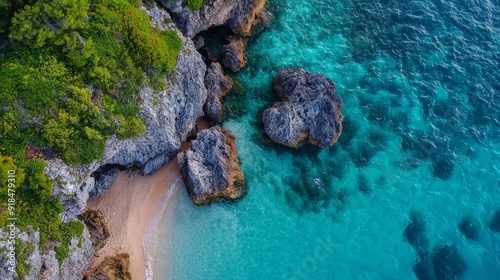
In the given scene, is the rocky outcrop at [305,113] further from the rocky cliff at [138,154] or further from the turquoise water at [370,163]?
the rocky cliff at [138,154]

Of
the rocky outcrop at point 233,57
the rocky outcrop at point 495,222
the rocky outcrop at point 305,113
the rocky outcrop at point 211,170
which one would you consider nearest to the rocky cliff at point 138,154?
the rocky outcrop at point 211,170

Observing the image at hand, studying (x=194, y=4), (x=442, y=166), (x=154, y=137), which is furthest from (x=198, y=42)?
(x=442, y=166)

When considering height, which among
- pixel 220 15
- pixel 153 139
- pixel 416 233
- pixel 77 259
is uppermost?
pixel 220 15

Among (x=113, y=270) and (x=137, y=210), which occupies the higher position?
(x=137, y=210)

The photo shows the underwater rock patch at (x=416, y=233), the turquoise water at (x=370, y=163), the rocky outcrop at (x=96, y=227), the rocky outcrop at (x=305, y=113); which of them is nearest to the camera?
the rocky outcrop at (x=96, y=227)

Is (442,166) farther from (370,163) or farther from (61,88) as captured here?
(61,88)

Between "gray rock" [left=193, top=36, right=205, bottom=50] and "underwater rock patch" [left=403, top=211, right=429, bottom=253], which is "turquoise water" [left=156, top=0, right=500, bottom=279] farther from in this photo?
"gray rock" [left=193, top=36, right=205, bottom=50]
